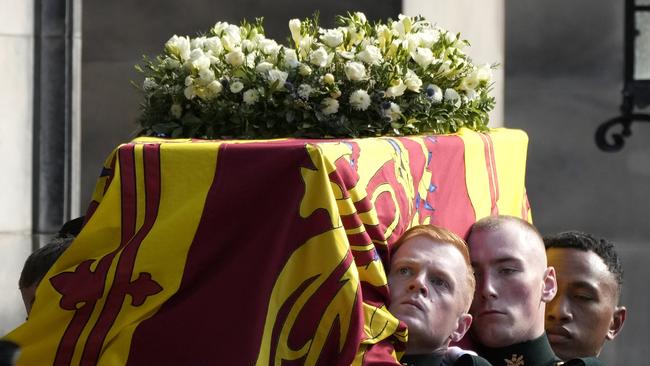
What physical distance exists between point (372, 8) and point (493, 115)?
0.80m

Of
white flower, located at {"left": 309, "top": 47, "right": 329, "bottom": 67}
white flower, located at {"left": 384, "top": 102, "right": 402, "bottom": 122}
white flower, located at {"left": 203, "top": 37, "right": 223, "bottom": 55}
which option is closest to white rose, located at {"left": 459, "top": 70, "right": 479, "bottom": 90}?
white flower, located at {"left": 384, "top": 102, "right": 402, "bottom": 122}

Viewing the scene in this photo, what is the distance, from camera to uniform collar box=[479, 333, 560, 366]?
3.44 meters

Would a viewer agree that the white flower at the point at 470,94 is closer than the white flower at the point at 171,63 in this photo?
No

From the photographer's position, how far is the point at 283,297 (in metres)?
2.98

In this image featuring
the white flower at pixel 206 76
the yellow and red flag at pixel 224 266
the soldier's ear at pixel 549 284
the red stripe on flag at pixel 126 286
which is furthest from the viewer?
the white flower at pixel 206 76

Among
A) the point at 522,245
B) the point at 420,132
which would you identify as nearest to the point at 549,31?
the point at 420,132

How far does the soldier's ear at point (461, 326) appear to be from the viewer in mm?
3236

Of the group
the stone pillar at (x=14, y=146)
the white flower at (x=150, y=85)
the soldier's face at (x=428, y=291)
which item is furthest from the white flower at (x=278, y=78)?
the stone pillar at (x=14, y=146)

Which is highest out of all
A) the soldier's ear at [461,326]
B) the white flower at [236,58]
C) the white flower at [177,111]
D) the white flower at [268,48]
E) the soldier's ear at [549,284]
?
the white flower at [268,48]

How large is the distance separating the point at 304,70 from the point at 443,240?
851 mm

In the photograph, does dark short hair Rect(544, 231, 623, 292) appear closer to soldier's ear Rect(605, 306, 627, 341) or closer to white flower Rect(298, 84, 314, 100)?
soldier's ear Rect(605, 306, 627, 341)

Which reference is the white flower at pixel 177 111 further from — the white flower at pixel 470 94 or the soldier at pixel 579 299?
the soldier at pixel 579 299

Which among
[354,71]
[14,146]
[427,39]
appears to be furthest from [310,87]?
[14,146]

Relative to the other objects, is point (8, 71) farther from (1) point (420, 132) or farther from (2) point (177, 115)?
(1) point (420, 132)
